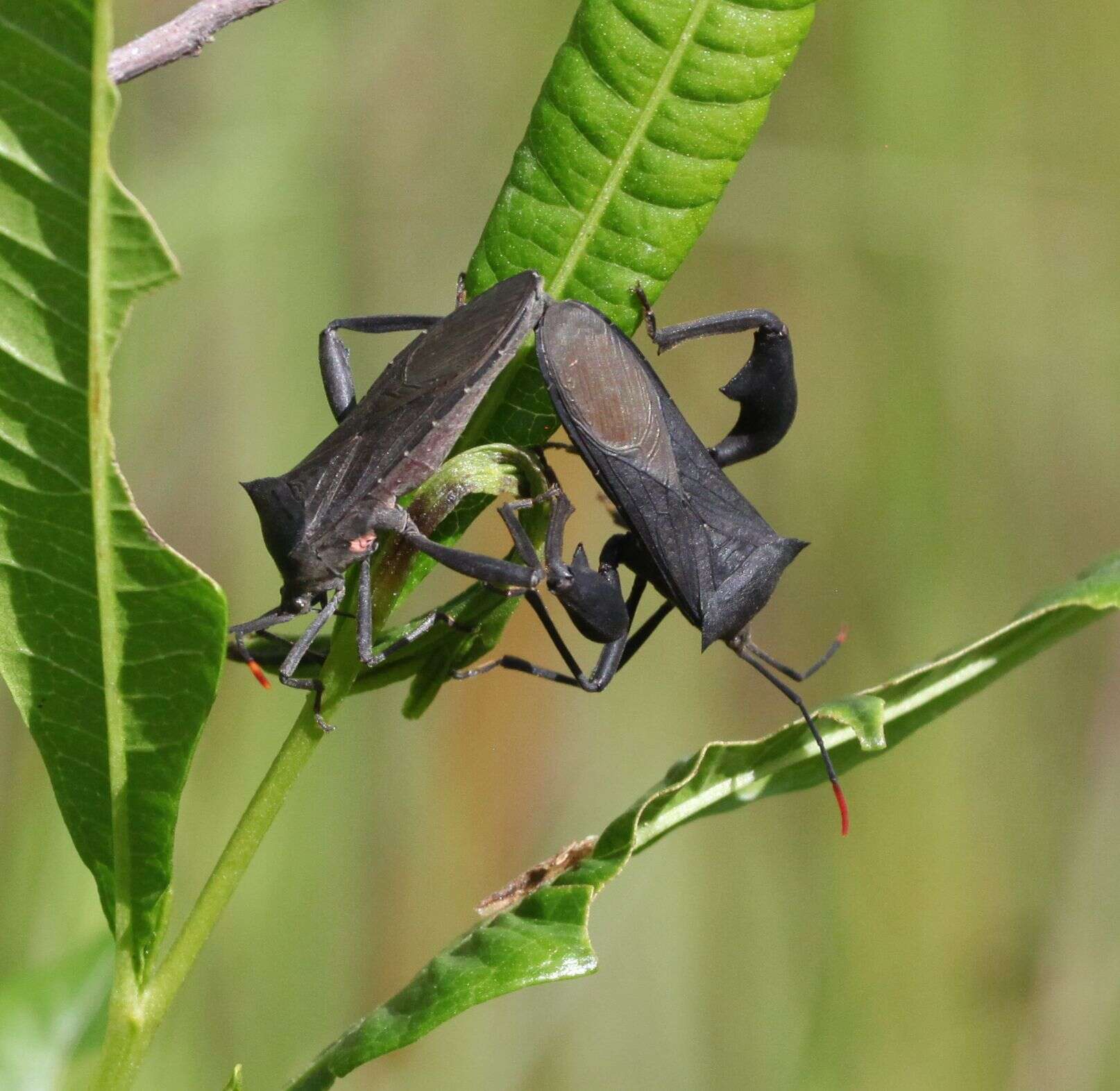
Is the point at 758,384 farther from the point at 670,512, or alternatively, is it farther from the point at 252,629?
the point at 252,629

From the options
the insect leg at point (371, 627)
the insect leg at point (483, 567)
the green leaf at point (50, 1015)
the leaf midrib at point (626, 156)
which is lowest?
the green leaf at point (50, 1015)

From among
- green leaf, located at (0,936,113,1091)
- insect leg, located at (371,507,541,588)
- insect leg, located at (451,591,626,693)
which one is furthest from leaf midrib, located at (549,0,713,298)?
green leaf, located at (0,936,113,1091)

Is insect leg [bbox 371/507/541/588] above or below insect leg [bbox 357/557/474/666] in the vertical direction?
above

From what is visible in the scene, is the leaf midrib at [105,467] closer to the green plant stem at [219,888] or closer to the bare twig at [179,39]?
the green plant stem at [219,888]

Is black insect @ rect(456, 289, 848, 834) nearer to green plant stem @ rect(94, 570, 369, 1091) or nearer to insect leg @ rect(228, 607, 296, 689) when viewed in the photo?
insect leg @ rect(228, 607, 296, 689)

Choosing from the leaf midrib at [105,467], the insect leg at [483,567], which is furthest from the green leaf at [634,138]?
the leaf midrib at [105,467]

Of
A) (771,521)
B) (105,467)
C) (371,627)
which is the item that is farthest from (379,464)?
(771,521)

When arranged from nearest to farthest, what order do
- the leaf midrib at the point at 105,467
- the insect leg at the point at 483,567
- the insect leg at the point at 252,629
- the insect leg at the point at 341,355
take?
the leaf midrib at the point at 105,467 < the insect leg at the point at 483,567 < the insect leg at the point at 252,629 < the insect leg at the point at 341,355
